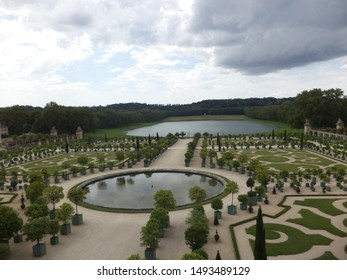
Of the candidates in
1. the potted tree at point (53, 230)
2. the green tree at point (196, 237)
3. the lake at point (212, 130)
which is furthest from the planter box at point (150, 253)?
the lake at point (212, 130)

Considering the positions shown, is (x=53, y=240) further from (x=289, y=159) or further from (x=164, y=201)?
(x=289, y=159)

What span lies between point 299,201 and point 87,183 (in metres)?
23.7

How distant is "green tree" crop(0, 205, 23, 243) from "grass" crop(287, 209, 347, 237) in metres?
19.3

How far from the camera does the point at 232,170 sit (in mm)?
44531

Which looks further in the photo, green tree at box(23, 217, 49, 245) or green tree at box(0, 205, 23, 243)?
green tree at box(0, 205, 23, 243)

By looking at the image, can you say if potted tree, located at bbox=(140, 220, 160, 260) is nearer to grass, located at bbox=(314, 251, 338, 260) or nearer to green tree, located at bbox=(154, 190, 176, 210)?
green tree, located at bbox=(154, 190, 176, 210)

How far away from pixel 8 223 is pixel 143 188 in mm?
17952

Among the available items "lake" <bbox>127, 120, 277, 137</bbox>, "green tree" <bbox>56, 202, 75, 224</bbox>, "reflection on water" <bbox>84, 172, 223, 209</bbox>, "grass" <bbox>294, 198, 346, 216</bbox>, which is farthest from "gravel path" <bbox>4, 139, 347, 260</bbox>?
"lake" <bbox>127, 120, 277, 137</bbox>

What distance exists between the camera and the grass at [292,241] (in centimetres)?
1988

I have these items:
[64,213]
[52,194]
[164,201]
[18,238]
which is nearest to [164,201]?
[164,201]

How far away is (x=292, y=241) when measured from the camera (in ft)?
69.6

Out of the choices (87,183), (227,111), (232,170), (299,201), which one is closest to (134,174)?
(87,183)

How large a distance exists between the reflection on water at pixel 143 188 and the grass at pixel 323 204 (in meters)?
8.43

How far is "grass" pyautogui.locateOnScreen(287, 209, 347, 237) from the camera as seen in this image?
22.7 metres
